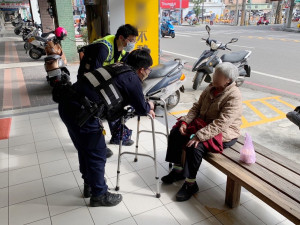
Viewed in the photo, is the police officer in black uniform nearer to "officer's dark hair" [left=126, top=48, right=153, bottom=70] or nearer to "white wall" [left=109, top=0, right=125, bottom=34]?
"officer's dark hair" [left=126, top=48, right=153, bottom=70]

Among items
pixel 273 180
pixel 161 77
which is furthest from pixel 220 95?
pixel 161 77

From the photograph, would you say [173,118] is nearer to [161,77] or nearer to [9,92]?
[161,77]

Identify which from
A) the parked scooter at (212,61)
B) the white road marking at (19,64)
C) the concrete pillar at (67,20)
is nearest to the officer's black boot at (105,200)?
the parked scooter at (212,61)

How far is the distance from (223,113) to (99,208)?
1.54 m

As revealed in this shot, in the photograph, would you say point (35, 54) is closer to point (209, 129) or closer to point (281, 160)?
point (209, 129)

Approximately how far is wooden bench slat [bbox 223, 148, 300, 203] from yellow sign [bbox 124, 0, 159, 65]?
325 centimetres

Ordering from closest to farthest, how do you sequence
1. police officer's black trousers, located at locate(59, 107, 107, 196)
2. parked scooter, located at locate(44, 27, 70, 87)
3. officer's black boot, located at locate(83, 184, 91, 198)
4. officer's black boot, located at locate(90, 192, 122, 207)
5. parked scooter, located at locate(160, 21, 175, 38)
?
1. police officer's black trousers, located at locate(59, 107, 107, 196)
2. officer's black boot, located at locate(90, 192, 122, 207)
3. officer's black boot, located at locate(83, 184, 91, 198)
4. parked scooter, located at locate(44, 27, 70, 87)
5. parked scooter, located at locate(160, 21, 175, 38)

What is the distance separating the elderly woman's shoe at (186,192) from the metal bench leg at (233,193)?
0.34 metres

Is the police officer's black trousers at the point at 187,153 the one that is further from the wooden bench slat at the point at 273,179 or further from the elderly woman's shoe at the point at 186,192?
the wooden bench slat at the point at 273,179

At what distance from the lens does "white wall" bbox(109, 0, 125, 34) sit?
14.7 feet

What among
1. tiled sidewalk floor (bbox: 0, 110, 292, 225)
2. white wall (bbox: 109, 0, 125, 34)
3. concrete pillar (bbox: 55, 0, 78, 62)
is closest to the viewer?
tiled sidewalk floor (bbox: 0, 110, 292, 225)

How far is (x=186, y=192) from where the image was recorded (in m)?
2.61

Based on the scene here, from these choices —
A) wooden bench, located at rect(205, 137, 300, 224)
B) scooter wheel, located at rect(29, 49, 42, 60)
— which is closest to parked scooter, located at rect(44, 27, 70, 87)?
wooden bench, located at rect(205, 137, 300, 224)

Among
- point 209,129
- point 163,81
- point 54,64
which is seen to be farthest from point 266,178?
point 54,64
